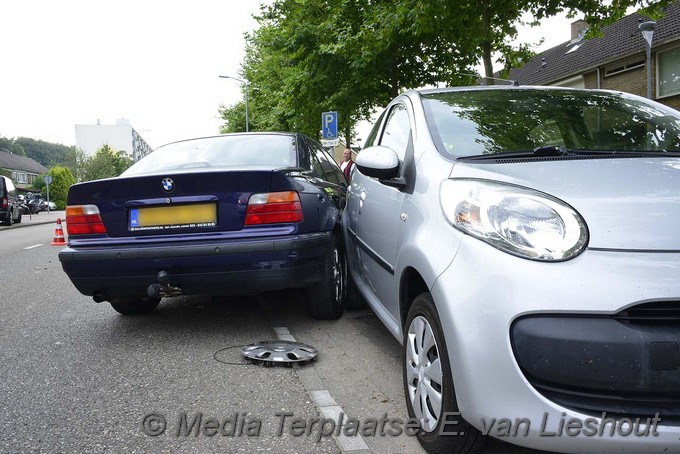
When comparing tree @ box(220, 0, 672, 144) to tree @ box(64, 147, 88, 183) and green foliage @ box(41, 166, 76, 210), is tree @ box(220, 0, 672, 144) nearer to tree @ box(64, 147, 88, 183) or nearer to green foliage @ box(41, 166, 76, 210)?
green foliage @ box(41, 166, 76, 210)

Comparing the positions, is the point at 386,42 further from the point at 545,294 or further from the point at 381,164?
the point at 545,294

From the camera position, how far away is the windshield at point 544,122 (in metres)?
2.81

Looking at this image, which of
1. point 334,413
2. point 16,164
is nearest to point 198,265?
point 334,413

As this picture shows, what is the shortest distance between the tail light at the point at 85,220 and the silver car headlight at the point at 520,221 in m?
2.67

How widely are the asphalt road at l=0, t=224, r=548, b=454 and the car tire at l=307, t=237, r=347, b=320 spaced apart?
101mm

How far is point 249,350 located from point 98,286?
1.12 metres

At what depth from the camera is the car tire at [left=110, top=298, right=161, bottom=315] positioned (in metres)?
4.91

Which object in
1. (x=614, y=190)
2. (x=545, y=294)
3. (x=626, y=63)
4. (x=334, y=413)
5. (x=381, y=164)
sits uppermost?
(x=626, y=63)

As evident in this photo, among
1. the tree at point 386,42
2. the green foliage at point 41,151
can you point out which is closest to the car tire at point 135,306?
the tree at point 386,42

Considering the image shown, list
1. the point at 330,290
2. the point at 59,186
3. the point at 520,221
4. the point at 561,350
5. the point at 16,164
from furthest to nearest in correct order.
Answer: the point at 16,164, the point at 59,186, the point at 330,290, the point at 520,221, the point at 561,350

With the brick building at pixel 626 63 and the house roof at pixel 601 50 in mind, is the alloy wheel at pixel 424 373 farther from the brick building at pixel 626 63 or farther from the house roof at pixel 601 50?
the brick building at pixel 626 63

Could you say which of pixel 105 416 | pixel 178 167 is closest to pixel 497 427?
pixel 105 416

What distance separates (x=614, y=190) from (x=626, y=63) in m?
23.4

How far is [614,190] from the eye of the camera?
2107mm
